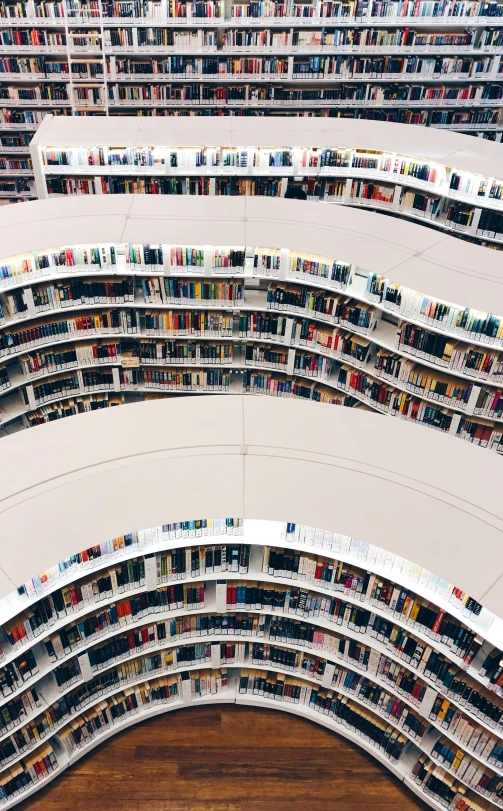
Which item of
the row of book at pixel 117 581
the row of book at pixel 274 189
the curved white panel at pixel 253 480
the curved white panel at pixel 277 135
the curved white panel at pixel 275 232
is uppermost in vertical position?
the curved white panel at pixel 277 135

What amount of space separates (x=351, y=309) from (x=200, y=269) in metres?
1.85

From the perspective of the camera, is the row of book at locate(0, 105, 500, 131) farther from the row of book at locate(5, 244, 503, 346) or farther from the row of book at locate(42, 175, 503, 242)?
the row of book at locate(5, 244, 503, 346)

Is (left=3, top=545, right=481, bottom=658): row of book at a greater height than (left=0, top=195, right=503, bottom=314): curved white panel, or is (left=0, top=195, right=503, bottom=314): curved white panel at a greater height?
(left=0, top=195, right=503, bottom=314): curved white panel

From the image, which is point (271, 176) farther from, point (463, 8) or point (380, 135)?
point (463, 8)

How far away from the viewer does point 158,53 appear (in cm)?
1282

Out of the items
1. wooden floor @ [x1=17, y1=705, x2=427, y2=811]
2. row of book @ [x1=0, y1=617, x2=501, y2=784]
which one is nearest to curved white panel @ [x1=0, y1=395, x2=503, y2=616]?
row of book @ [x1=0, y1=617, x2=501, y2=784]

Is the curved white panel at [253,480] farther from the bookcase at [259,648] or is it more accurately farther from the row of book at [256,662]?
the row of book at [256,662]

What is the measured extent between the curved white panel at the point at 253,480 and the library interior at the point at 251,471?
2 cm

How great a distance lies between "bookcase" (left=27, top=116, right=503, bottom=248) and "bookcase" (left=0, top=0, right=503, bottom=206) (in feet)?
7.48

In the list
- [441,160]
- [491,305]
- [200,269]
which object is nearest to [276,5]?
[441,160]

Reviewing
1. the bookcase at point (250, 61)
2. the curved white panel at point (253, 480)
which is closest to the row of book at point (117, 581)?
the curved white panel at point (253, 480)

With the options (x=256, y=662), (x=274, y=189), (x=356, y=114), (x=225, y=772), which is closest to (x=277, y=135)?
(x=274, y=189)

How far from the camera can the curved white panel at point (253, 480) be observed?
5314mm

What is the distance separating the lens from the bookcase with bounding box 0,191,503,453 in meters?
7.99
